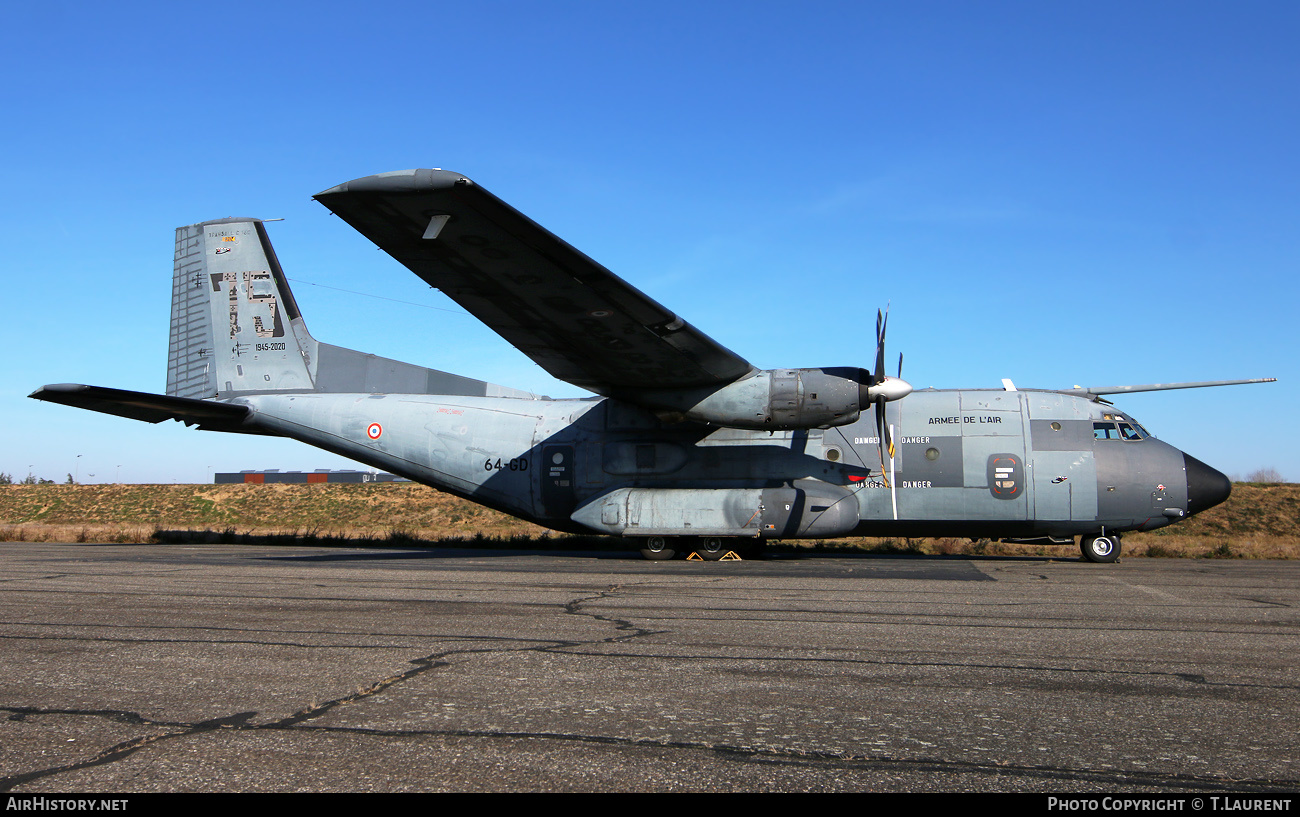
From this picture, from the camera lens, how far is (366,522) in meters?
42.2

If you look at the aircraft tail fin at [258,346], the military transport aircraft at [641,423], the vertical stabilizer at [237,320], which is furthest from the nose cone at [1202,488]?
the vertical stabilizer at [237,320]

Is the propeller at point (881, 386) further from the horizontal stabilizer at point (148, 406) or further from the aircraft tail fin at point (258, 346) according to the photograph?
the horizontal stabilizer at point (148, 406)

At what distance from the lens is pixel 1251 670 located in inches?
246

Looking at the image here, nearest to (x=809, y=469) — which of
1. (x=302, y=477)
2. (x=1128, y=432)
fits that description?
(x=1128, y=432)

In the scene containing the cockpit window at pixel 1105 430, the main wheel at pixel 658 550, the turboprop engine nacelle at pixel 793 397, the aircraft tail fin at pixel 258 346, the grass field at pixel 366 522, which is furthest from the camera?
the grass field at pixel 366 522

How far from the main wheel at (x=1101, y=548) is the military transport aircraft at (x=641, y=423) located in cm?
3

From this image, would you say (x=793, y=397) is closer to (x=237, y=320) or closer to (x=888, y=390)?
(x=888, y=390)

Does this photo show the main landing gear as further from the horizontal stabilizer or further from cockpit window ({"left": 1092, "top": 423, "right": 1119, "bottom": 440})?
the horizontal stabilizer

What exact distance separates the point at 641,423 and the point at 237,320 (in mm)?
10733

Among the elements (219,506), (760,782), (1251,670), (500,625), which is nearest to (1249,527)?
(1251,670)

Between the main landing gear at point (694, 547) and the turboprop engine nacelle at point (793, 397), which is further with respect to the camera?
the main landing gear at point (694, 547)

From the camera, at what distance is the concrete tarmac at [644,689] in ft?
12.6

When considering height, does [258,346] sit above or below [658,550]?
above

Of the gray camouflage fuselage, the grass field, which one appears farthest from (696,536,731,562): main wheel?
the grass field
